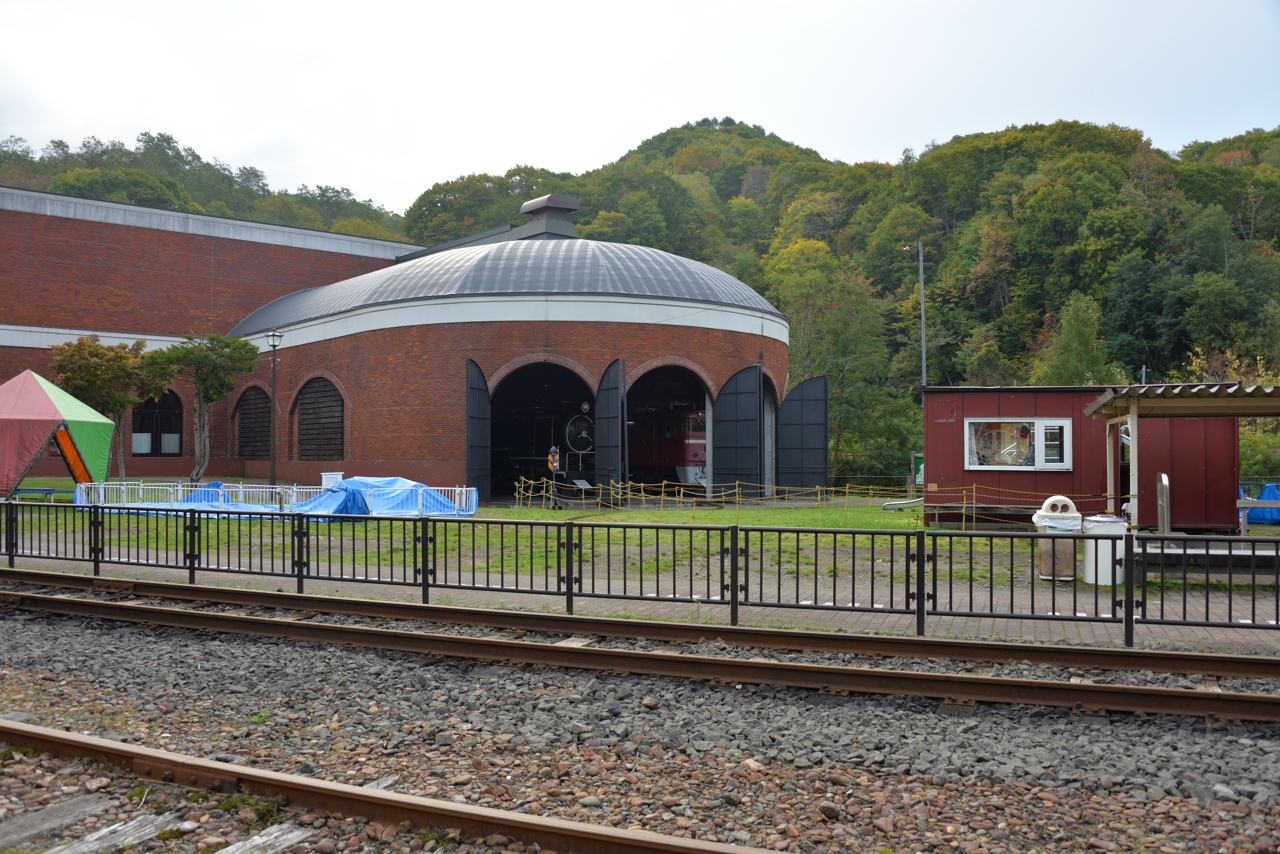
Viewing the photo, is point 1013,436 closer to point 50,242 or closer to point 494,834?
point 494,834

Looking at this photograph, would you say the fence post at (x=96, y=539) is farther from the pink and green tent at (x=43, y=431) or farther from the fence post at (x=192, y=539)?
the pink and green tent at (x=43, y=431)

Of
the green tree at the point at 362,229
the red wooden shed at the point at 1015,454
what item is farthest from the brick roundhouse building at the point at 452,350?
the green tree at the point at 362,229

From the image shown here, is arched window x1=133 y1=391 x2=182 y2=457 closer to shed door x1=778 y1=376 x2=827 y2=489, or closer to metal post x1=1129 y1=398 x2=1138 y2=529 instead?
shed door x1=778 y1=376 x2=827 y2=489

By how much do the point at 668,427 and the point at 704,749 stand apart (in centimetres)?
3234

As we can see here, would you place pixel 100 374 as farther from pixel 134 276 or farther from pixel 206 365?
pixel 134 276

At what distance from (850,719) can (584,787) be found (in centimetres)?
238

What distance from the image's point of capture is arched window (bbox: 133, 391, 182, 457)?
Result: 45.1 metres

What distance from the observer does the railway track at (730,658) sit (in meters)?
7.24

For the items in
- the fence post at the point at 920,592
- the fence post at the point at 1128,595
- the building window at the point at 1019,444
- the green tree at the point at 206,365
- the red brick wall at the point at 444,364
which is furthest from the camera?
the green tree at the point at 206,365

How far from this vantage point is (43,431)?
27.4m

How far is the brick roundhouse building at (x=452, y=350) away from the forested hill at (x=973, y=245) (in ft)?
59.9

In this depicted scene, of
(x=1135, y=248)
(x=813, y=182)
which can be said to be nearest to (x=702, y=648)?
(x=1135, y=248)

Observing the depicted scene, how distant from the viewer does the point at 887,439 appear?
174 feet

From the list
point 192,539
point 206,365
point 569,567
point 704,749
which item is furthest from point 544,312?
point 704,749
